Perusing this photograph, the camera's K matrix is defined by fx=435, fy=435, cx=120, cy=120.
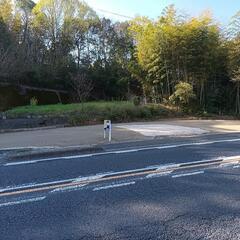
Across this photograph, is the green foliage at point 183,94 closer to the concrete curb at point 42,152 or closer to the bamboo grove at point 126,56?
the bamboo grove at point 126,56

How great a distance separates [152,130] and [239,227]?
412 inches

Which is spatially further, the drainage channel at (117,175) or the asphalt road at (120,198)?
the drainage channel at (117,175)

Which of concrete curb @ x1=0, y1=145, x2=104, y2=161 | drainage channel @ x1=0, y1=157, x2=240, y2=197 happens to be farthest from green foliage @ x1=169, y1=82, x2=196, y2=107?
drainage channel @ x1=0, y1=157, x2=240, y2=197

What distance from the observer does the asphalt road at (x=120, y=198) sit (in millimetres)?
4781

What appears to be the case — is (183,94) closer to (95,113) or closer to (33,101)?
(95,113)

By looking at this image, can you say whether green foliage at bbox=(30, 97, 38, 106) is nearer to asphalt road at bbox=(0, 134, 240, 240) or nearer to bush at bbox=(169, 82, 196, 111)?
bush at bbox=(169, 82, 196, 111)

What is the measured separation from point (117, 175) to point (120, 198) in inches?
57.6

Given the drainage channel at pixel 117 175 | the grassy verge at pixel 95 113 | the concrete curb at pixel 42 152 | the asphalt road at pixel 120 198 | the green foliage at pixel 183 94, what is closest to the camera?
the asphalt road at pixel 120 198

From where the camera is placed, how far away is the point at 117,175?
Answer: 749cm

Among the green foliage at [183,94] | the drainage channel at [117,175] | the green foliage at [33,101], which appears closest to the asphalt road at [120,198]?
the drainage channel at [117,175]

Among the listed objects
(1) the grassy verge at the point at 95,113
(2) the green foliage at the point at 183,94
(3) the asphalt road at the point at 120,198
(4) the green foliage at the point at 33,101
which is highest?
(2) the green foliage at the point at 183,94

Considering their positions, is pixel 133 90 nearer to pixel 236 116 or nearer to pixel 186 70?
pixel 186 70

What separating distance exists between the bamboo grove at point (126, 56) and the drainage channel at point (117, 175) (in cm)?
1341

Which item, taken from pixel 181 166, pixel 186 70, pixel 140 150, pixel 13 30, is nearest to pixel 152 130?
pixel 140 150
